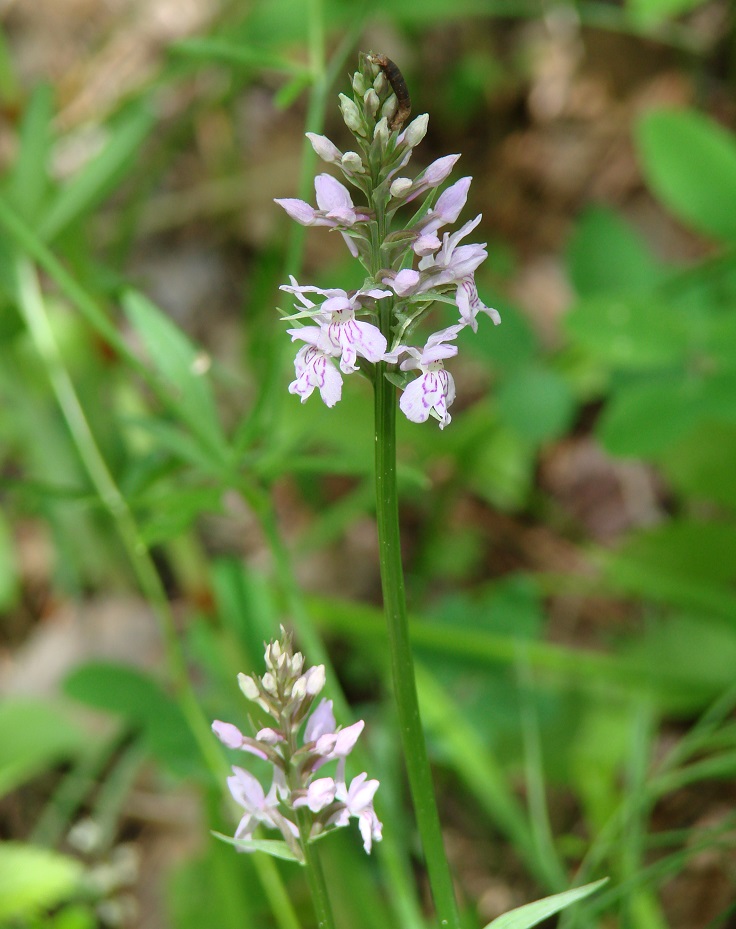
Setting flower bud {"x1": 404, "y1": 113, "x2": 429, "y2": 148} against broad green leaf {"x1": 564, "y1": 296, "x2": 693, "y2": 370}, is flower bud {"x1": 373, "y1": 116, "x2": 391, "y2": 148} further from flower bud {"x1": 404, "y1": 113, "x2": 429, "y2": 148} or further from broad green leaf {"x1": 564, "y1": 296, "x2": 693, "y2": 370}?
broad green leaf {"x1": 564, "y1": 296, "x2": 693, "y2": 370}

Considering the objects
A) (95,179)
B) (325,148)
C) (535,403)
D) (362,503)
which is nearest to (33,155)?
(95,179)

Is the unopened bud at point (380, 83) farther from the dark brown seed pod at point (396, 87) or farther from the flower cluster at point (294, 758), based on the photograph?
the flower cluster at point (294, 758)

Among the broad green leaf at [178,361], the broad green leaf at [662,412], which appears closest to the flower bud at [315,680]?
the broad green leaf at [178,361]

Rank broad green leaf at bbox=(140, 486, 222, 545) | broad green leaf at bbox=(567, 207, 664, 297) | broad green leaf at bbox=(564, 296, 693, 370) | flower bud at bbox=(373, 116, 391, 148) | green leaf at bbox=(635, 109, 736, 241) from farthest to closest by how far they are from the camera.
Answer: broad green leaf at bbox=(567, 207, 664, 297), green leaf at bbox=(635, 109, 736, 241), broad green leaf at bbox=(564, 296, 693, 370), broad green leaf at bbox=(140, 486, 222, 545), flower bud at bbox=(373, 116, 391, 148)

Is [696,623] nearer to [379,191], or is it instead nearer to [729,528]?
[729,528]

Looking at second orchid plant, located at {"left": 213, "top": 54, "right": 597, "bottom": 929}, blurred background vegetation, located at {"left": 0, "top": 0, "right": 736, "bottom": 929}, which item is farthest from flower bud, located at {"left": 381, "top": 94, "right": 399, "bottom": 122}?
blurred background vegetation, located at {"left": 0, "top": 0, "right": 736, "bottom": 929}
